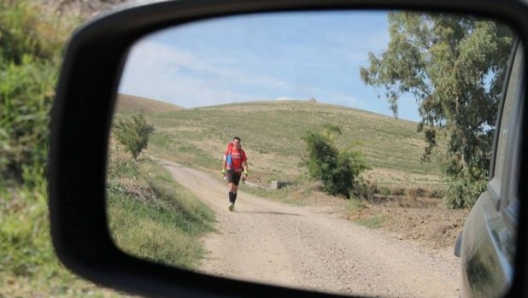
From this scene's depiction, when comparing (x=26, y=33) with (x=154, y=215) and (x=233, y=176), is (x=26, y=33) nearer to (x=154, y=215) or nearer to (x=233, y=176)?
(x=154, y=215)

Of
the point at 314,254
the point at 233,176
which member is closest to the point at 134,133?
the point at 233,176

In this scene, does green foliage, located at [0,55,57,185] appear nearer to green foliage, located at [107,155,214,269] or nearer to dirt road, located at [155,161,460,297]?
green foliage, located at [107,155,214,269]

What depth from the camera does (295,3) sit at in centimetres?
202

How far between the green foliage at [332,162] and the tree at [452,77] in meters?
0.14

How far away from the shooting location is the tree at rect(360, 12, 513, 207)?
5.87ft

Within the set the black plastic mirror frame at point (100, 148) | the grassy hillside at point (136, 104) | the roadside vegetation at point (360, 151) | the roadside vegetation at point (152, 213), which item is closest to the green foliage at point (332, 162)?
the roadside vegetation at point (360, 151)

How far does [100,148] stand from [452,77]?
1.26 m

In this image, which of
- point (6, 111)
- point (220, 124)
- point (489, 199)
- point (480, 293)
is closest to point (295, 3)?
point (220, 124)

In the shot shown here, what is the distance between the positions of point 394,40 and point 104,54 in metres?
1.05

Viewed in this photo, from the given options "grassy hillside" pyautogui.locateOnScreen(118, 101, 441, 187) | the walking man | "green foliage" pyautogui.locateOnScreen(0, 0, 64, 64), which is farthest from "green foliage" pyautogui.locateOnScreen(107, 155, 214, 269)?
"green foliage" pyautogui.locateOnScreen(0, 0, 64, 64)

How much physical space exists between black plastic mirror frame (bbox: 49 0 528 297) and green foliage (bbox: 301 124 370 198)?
0.27 metres

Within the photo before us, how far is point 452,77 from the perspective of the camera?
5.96 ft

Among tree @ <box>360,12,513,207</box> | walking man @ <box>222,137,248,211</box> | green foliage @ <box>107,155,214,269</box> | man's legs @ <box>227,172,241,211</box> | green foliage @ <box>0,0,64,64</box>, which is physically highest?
green foliage @ <box>0,0,64,64</box>

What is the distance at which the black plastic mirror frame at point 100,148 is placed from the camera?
2.15 meters
